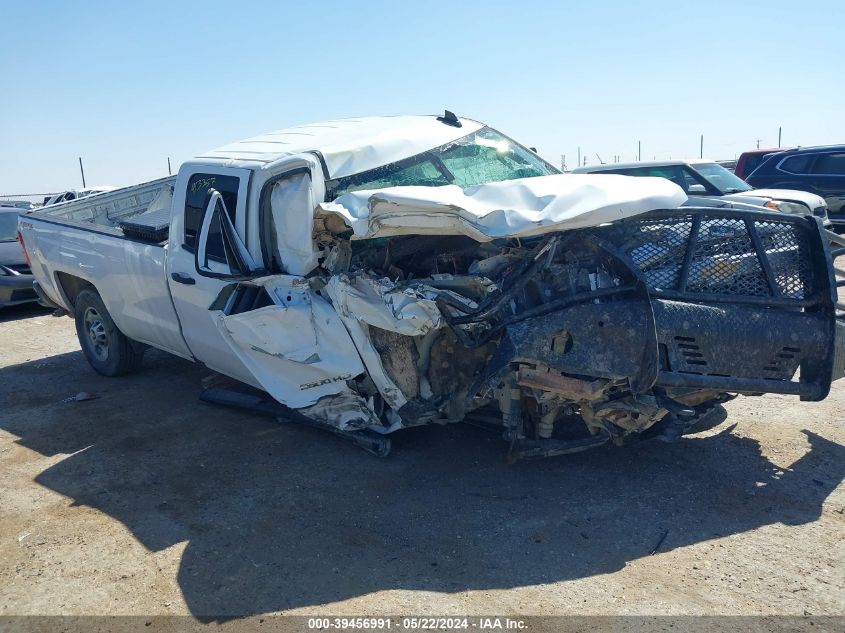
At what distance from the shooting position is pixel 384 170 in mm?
5133

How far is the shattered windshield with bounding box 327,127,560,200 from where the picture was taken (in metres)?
5.04

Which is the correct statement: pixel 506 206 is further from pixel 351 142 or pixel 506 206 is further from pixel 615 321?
pixel 351 142

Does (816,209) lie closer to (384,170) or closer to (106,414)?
(384,170)

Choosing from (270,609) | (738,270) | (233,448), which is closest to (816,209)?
(738,270)

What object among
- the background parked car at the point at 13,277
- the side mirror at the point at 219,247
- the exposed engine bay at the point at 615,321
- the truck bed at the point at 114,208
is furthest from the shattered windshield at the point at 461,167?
the background parked car at the point at 13,277

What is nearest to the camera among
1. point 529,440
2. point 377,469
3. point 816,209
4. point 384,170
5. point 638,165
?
point 529,440

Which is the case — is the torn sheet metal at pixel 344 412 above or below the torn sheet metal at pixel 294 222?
below

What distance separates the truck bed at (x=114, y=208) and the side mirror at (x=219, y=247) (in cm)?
130

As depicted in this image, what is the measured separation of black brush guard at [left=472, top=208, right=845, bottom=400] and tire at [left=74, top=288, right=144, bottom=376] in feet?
14.1

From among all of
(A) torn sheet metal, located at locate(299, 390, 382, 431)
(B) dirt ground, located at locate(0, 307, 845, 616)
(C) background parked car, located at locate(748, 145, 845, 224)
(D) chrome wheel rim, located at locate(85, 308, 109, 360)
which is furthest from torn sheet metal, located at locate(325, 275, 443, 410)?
(C) background parked car, located at locate(748, 145, 845, 224)

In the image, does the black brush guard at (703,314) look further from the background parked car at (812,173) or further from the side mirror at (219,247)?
the background parked car at (812,173)

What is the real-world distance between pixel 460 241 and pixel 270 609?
2.33 m

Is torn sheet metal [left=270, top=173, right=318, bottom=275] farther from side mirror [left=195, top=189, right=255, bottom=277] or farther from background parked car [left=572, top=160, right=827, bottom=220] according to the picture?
background parked car [left=572, top=160, right=827, bottom=220]

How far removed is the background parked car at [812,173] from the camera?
1339cm
